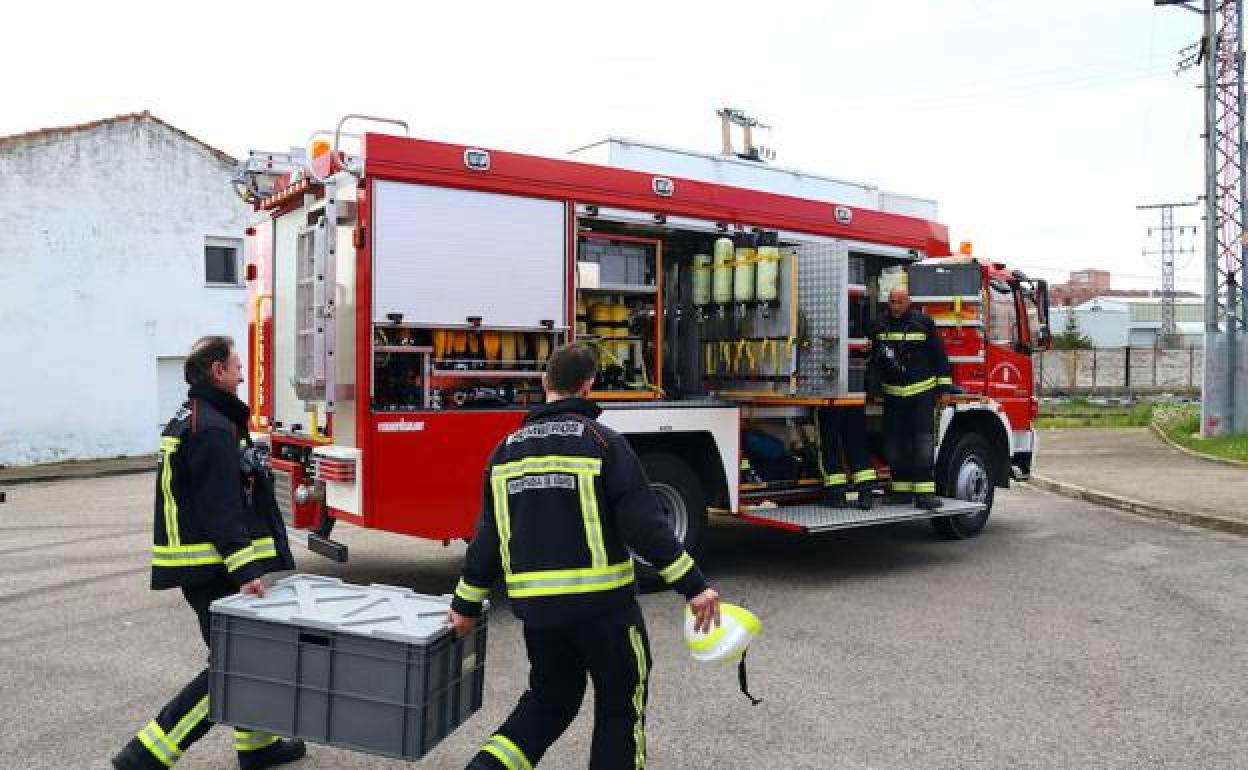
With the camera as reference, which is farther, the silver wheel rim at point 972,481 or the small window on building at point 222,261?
the small window on building at point 222,261

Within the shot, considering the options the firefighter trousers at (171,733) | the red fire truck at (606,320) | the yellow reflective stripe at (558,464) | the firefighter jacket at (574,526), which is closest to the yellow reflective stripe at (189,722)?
the firefighter trousers at (171,733)

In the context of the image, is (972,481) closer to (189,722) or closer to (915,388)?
(915,388)

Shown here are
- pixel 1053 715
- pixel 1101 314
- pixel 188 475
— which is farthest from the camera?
pixel 1101 314

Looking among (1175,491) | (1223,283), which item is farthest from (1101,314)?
(1175,491)

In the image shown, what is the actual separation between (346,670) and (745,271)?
5.42 meters

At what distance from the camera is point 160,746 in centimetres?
369

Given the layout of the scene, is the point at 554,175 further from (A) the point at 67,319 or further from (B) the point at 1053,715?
(A) the point at 67,319

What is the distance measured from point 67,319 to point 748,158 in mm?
13906

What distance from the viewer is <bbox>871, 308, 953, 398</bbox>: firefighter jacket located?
8.48 m

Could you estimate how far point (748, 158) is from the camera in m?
9.49

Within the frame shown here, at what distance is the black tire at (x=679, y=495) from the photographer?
732 centimetres

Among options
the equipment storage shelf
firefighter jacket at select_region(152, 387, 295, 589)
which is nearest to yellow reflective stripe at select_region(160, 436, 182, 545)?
firefighter jacket at select_region(152, 387, 295, 589)

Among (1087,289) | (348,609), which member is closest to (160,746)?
(348,609)

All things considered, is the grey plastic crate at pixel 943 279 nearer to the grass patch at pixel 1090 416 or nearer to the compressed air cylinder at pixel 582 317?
the compressed air cylinder at pixel 582 317
